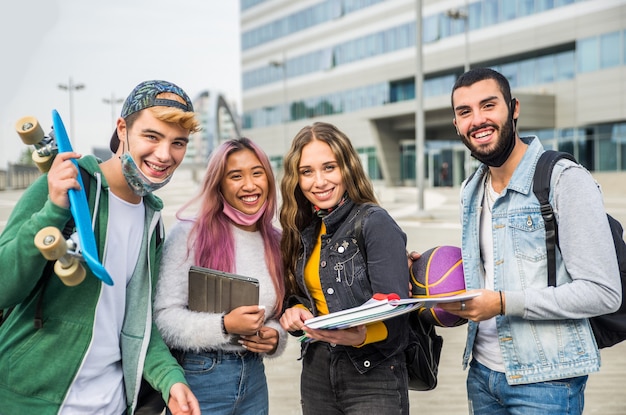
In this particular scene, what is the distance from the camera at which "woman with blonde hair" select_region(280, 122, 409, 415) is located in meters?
2.51

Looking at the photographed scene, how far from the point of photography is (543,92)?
121ft

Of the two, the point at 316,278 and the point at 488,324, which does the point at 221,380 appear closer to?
the point at 316,278

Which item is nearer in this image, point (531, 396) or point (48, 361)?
point (48, 361)

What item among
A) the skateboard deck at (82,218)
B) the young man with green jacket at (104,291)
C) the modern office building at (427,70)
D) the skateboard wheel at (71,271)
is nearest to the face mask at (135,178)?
the young man with green jacket at (104,291)

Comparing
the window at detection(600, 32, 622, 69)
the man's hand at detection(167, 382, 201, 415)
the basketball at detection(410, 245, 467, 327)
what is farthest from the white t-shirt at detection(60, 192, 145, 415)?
the window at detection(600, 32, 622, 69)

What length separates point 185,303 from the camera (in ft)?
8.43

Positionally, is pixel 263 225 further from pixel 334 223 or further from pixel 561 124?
pixel 561 124

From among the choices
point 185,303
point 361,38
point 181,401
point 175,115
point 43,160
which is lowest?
point 181,401

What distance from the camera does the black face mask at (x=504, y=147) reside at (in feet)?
7.88

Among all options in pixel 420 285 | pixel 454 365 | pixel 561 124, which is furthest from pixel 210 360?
pixel 561 124

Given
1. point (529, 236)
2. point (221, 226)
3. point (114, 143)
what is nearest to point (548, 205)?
point (529, 236)

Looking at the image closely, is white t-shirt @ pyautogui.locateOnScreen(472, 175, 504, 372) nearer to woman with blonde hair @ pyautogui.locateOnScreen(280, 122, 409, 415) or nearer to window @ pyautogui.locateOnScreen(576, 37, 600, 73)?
woman with blonde hair @ pyautogui.locateOnScreen(280, 122, 409, 415)

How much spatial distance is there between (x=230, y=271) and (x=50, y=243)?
1.10m

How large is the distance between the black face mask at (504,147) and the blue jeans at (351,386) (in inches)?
37.2
